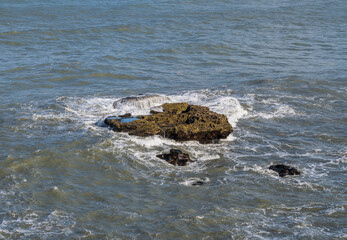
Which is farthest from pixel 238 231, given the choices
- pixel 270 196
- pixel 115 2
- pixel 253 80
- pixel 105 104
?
pixel 115 2

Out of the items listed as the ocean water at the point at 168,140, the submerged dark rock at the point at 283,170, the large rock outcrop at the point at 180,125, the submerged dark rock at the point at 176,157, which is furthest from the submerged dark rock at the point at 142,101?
the submerged dark rock at the point at 283,170

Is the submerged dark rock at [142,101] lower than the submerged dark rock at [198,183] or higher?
higher

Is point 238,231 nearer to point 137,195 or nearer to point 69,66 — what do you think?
point 137,195

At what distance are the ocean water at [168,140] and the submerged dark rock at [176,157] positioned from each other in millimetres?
186

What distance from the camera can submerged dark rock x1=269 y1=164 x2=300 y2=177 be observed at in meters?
10.4

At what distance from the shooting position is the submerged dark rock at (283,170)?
10385 millimetres

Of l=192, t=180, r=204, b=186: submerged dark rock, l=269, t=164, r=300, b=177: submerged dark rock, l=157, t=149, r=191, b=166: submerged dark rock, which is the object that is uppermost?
l=157, t=149, r=191, b=166: submerged dark rock

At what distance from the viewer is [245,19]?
32.9 m

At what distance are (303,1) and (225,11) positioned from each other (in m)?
10.3

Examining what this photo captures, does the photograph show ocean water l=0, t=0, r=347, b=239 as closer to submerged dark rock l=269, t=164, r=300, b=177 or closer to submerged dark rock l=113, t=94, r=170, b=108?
submerged dark rock l=113, t=94, r=170, b=108

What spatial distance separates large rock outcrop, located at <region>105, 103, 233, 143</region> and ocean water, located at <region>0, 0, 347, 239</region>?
272 mm

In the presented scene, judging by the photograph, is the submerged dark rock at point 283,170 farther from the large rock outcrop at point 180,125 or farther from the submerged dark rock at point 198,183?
the large rock outcrop at point 180,125

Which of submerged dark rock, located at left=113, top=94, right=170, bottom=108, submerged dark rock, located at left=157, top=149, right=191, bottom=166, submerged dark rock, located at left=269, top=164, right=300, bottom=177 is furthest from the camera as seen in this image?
submerged dark rock, located at left=113, top=94, right=170, bottom=108

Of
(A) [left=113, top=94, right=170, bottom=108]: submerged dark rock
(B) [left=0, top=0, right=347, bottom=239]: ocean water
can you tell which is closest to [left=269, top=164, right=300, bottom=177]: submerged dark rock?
(B) [left=0, top=0, right=347, bottom=239]: ocean water
